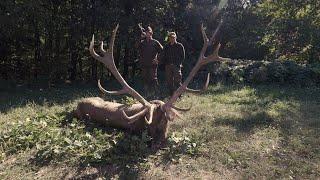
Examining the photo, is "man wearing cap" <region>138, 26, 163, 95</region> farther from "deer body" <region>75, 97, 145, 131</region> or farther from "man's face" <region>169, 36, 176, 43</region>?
"deer body" <region>75, 97, 145, 131</region>

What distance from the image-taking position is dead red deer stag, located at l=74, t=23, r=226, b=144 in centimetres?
741

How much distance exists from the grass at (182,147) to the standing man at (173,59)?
1.24 m

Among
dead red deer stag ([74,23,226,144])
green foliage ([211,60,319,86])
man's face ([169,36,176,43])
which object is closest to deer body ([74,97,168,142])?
dead red deer stag ([74,23,226,144])

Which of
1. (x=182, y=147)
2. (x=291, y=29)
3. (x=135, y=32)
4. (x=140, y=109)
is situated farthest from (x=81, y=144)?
(x=291, y=29)

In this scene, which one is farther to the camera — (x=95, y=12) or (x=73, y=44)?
(x=73, y=44)

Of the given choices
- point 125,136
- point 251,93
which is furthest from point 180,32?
point 125,136

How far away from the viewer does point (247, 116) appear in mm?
9609

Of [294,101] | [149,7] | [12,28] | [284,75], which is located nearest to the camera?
[294,101]

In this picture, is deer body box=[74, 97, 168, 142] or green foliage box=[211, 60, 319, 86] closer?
deer body box=[74, 97, 168, 142]

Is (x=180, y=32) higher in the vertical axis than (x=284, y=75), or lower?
higher

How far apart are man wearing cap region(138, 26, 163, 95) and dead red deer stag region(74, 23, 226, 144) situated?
2.43 metres

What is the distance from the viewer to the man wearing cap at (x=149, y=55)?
1105 centimetres

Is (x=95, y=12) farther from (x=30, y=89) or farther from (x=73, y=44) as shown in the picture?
(x=30, y=89)

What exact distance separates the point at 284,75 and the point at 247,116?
5276mm
